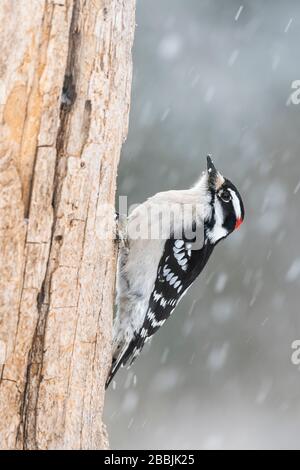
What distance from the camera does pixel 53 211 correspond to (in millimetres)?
2252

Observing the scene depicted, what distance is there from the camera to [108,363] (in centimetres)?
256

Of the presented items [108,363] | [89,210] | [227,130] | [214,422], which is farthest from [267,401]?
[89,210]

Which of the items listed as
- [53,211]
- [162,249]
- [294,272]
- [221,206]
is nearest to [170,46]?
[294,272]

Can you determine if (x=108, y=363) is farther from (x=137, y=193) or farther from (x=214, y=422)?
(x=214, y=422)

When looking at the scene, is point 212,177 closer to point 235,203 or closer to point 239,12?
point 235,203

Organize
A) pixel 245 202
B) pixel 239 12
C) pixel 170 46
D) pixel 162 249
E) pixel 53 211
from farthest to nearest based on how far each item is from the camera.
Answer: pixel 245 202
pixel 170 46
pixel 239 12
pixel 162 249
pixel 53 211

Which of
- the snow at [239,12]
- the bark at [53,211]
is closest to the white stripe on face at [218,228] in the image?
the bark at [53,211]

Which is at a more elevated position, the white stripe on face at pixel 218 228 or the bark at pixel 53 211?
the white stripe on face at pixel 218 228

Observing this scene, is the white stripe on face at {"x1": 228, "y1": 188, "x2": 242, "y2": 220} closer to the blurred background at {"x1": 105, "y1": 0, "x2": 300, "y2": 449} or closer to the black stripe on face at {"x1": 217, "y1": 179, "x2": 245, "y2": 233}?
the black stripe on face at {"x1": 217, "y1": 179, "x2": 245, "y2": 233}

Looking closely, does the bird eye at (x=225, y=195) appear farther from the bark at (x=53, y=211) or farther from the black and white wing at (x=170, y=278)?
the bark at (x=53, y=211)

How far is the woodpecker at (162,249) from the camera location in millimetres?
3256

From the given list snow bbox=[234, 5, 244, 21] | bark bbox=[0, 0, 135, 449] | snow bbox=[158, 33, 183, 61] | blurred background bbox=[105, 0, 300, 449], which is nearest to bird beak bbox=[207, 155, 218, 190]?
bark bbox=[0, 0, 135, 449]

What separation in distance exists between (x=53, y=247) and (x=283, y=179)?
3.64 meters

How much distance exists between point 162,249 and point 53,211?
4.13 feet
